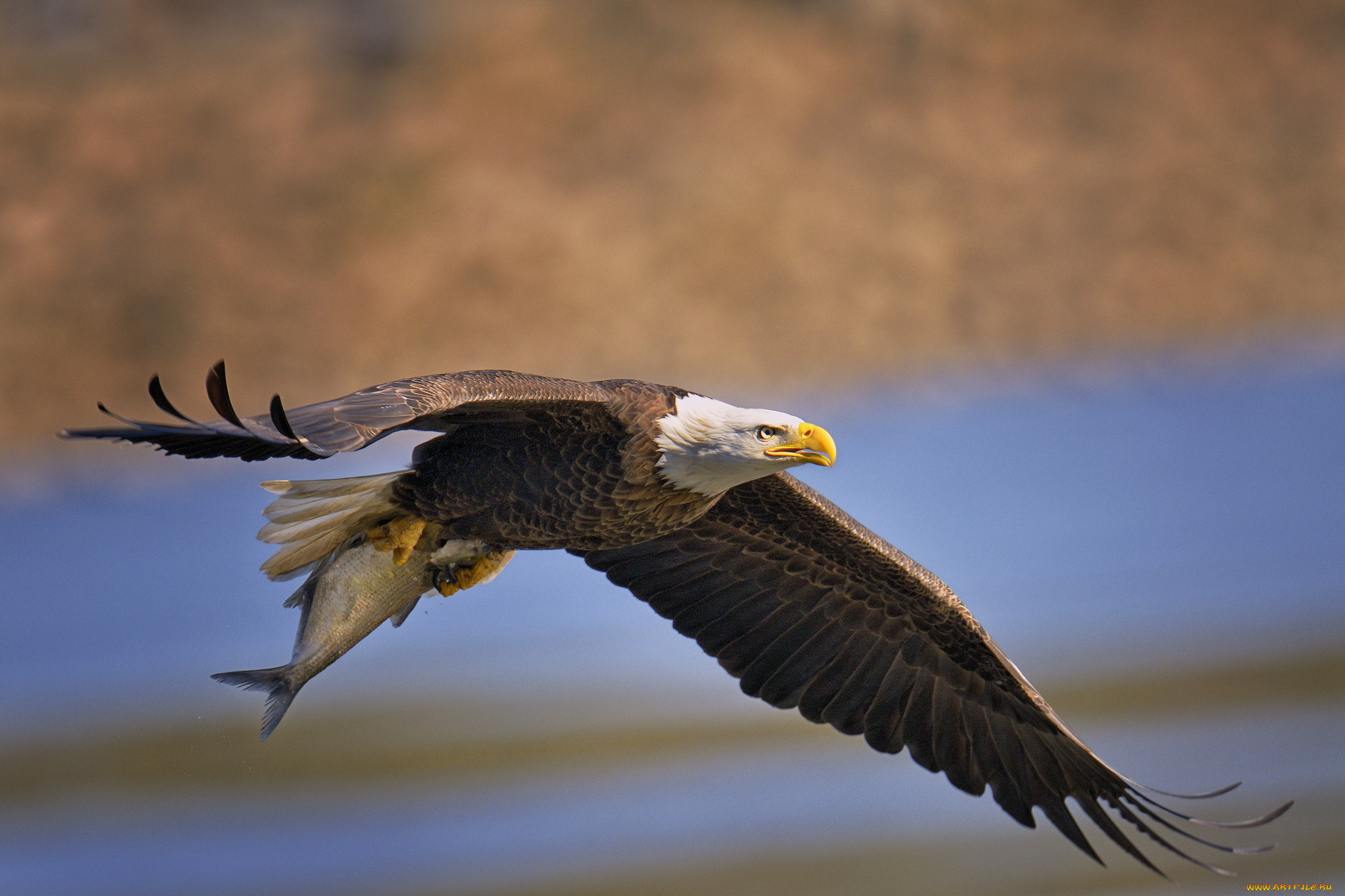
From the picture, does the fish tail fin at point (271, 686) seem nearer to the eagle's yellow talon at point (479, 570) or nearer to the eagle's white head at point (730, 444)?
the eagle's yellow talon at point (479, 570)

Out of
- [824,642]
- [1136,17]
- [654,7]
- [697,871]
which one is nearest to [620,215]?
[654,7]

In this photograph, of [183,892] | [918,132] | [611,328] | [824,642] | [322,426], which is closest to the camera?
[322,426]

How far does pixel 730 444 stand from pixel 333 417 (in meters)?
1.23

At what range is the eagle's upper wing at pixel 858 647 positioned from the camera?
5371 mm

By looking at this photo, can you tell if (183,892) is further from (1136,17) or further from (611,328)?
(1136,17)

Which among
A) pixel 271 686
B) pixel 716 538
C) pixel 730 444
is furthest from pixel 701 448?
pixel 271 686

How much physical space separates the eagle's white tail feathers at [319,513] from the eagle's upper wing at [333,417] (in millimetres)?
505

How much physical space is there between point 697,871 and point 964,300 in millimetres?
6643

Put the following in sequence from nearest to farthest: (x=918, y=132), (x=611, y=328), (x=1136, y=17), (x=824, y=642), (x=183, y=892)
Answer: (x=824, y=642) → (x=183, y=892) → (x=611, y=328) → (x=918, y=132) → (x=1136, y=17)

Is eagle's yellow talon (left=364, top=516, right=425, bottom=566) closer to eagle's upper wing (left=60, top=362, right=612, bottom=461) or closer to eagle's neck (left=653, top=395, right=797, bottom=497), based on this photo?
eagle's upper wing (left=60, top=362, right=612, bottom=461)

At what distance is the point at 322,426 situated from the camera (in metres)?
3.75

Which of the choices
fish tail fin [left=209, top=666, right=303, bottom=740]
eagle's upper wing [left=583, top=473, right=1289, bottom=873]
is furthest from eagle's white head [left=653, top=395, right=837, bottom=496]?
fish tail fin [left=209, top=666, right=303, bottom=740]

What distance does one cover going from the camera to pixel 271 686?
476 centimetres

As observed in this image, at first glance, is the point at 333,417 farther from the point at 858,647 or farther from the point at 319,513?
the point at 858,647
